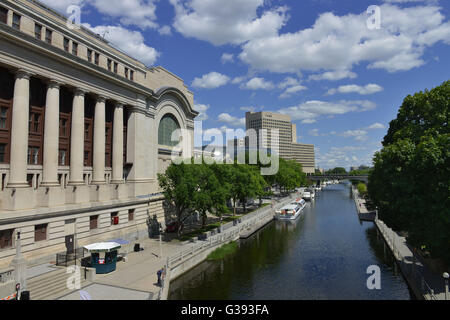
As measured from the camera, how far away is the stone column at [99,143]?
109 feet

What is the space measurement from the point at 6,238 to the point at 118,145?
16.4m

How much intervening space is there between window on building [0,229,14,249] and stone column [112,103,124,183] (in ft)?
45.1

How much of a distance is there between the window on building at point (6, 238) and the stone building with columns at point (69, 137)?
7 centimetres

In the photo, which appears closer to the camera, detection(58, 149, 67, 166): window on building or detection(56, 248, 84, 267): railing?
detection(56, 248, 84, 267): railing

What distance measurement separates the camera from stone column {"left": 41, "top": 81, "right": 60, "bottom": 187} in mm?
27328

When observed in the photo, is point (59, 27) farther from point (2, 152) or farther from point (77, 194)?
point (77, 194)

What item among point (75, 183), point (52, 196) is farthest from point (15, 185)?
point (75, 183)

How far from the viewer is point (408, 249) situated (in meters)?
32.1

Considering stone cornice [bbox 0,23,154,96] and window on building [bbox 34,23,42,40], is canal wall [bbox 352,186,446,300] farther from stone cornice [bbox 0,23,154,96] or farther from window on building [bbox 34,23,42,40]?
window on building [bbox 34,23,42,40]

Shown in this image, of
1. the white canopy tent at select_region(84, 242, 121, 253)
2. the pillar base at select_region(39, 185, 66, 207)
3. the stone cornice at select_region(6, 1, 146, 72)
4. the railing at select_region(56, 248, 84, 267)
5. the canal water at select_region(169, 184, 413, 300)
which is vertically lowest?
the canal water at select_region(169, 184, 413, 300)

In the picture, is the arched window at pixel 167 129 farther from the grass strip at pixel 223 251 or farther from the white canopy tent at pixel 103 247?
the white canopy tent at pixel 103 247

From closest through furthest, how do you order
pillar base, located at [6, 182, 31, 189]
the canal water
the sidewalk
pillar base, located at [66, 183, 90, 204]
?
the sidewalk
the canal water
pillar base, located at [6, 182, 31, 189]
pillar base, located at [66, 183, 90, 204]

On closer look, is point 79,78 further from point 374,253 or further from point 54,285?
point 374,253

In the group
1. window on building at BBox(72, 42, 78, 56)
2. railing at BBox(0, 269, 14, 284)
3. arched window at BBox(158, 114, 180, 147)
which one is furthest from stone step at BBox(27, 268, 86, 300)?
arched window at BBox(158, 114, 180, 147)
